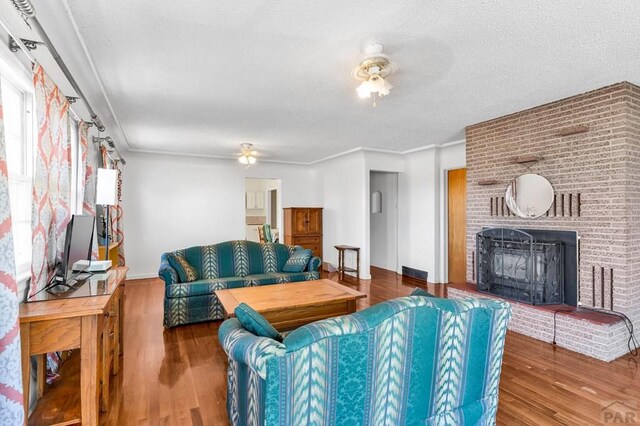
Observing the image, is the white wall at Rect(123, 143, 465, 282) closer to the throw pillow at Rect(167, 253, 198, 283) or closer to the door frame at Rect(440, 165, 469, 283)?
the door frame at Rect(440, 165, 469, 283)

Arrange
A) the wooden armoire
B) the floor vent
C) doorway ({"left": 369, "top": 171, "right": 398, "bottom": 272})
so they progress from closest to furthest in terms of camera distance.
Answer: the floor vent
doorway ({"left": 369, "top": 171, "right": 398, "bottom": 272})
the wooden armoire

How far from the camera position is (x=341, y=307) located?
3277mm

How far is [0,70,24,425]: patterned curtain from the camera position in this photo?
1.37 metres

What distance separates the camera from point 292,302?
288 centimetres

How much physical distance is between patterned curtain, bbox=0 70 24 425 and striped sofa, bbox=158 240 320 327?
2.28 metres

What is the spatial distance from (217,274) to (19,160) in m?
2.45

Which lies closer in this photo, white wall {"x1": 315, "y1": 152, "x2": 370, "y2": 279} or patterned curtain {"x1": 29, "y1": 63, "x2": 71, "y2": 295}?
patterned curtain {"x1": 29, "y1": 63, "x2": 71, "y2": 295}

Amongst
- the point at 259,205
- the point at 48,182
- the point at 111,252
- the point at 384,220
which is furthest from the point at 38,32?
the point at 259,205

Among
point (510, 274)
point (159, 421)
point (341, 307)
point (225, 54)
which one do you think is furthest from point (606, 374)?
point (225, 54)

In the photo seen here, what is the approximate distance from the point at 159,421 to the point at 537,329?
3.49m

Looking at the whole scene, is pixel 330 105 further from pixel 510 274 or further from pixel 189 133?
pixel 510 274

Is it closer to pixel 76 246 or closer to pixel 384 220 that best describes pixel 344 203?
pixel 384 220

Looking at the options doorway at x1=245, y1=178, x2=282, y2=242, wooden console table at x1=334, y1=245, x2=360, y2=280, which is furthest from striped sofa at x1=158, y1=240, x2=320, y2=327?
doorway at x1=245, y1=178, x2=282, y2=242

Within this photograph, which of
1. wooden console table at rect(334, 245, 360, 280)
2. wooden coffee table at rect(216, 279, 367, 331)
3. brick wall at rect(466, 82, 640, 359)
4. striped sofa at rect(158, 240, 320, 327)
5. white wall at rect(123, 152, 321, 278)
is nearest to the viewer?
wooden coffee table at rect(216, 279, 367, 331)
